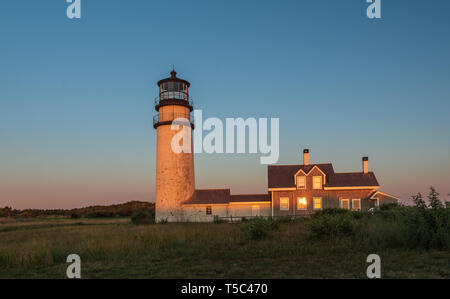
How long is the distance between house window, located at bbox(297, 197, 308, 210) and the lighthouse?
10.8m

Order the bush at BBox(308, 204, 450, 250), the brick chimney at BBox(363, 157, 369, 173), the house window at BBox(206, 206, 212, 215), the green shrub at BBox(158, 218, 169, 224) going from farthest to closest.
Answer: the brick chimney at BBox(363, 157, 369, 173) < the house window at BBox(206, 206, 212, 215) < the green shrub at BBox(158, 218, 169, 224) < the bush at BBox(308, 204, 450, 250)

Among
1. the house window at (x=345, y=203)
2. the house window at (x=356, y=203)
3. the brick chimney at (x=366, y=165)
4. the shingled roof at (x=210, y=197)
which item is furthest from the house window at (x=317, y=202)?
the shingled roof at (x=210, y=197)

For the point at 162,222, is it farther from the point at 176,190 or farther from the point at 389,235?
the point at 389,235

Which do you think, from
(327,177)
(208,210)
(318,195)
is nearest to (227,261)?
(208,210)

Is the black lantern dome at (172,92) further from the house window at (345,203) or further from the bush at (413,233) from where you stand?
the bush at (413,233)

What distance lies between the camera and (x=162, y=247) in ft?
40.3

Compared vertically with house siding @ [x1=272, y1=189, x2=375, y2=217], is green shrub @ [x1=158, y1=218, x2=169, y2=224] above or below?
below

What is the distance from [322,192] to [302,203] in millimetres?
2244

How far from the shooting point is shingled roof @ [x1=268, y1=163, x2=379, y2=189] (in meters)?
31.7

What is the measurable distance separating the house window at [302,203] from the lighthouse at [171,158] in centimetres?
1081

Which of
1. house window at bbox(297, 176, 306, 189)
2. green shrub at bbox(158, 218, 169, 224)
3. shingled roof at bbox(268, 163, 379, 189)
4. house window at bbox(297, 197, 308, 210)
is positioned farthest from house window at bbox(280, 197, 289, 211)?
green shrub at bbox(158, 218, 169, 224)

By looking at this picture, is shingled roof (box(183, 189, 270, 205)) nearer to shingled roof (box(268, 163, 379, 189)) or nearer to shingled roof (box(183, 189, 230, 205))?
shingled roof (box(183, 189, 230, 205))
